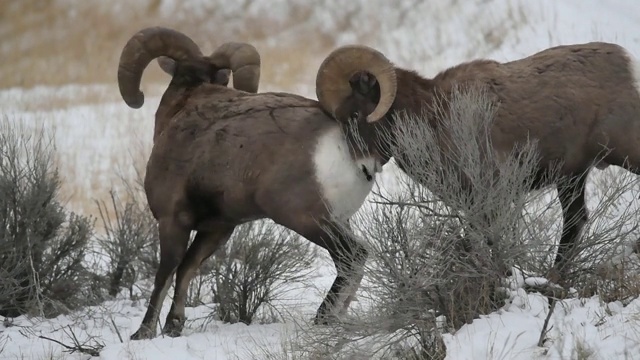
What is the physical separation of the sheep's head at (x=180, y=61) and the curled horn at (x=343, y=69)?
1622 mm

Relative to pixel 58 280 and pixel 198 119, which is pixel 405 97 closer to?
pixel 198 119

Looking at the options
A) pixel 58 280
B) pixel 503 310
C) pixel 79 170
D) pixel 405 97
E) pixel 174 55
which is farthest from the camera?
pixel 79 170

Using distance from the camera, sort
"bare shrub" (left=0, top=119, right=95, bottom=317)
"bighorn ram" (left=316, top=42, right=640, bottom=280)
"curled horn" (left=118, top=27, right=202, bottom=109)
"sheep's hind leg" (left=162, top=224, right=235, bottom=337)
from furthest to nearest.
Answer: "bare shrub" (left=0, top=119, right=95, bottom=317) < "curled horn" (left=118, top=27, right=202, bottom=109) < "sheep's hind leg" (left=162, top=224, right=235, bottom=337) < "bighorn ram" (left=316, top=42, right=640, bottom=280)

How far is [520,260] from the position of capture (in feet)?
22.7

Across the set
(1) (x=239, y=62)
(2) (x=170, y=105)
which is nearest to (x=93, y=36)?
(1) (x=239, y=62)

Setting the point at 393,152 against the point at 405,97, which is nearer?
the point at 393,152

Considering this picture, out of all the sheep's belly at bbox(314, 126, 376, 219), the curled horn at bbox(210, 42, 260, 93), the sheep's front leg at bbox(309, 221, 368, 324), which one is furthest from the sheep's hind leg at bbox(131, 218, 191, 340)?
the curled horn at bbox(210, 42, 260, 93)

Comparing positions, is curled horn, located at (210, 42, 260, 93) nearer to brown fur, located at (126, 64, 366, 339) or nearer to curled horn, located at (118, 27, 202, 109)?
curled horn, located at (118, 27, 202, 109)

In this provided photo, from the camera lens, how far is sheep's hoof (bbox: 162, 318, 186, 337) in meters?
8.61

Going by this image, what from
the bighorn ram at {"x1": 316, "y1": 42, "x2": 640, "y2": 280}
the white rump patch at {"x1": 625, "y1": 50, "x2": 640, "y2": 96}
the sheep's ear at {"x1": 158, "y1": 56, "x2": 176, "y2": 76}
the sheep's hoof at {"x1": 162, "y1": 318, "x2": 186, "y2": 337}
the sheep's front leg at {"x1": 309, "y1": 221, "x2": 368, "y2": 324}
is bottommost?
the sheep's hoof at {"x1": 162, "y1": 318, "x2": 186, "y2": 337}

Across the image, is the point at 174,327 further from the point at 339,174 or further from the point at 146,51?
the point at 146,51

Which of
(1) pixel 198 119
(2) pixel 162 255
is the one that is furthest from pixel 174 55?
(2) pixel 162 255

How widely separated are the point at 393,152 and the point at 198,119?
7.06ft

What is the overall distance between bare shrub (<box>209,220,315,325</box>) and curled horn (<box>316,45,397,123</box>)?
7.49 ft
